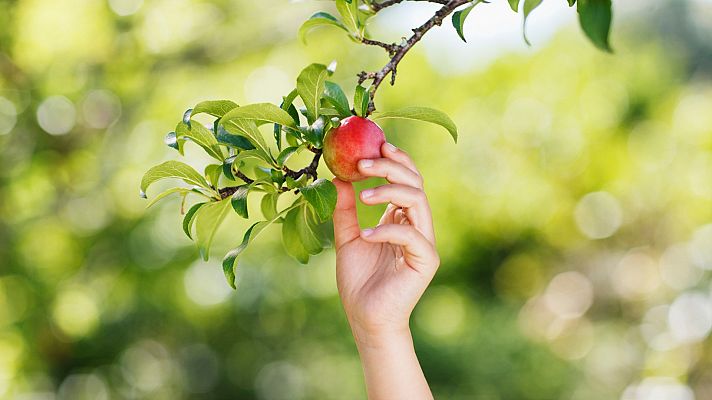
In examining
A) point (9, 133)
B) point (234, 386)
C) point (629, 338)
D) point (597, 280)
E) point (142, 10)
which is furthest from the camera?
point (597, 280)

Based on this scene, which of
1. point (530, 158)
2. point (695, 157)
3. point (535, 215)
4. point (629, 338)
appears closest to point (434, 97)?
point (530, 158)

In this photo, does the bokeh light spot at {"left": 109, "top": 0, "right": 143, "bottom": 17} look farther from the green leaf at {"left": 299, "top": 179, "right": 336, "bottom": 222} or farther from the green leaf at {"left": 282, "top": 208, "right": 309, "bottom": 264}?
the green leaf at {"left": 299, "top": 179, "right": 336, "bottom": 222}

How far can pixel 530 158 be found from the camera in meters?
4.10

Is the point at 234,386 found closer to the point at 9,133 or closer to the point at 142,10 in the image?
→ the point at 9,133

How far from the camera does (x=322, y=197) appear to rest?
2.42 feet

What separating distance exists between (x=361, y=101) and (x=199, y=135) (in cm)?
17

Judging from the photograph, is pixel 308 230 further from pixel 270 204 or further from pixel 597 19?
pixel 597 19

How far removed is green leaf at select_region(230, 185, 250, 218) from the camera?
76cm

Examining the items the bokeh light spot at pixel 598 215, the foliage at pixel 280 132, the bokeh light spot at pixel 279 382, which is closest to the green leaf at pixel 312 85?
the foliage at pixel 280 132

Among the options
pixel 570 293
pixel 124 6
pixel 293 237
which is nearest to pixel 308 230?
pixel 293 237

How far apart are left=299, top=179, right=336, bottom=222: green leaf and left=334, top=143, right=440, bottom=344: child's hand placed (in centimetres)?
8

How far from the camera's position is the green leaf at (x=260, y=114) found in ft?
2.35

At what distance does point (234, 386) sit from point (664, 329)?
2.36 meters

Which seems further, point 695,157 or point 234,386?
point 695,157
